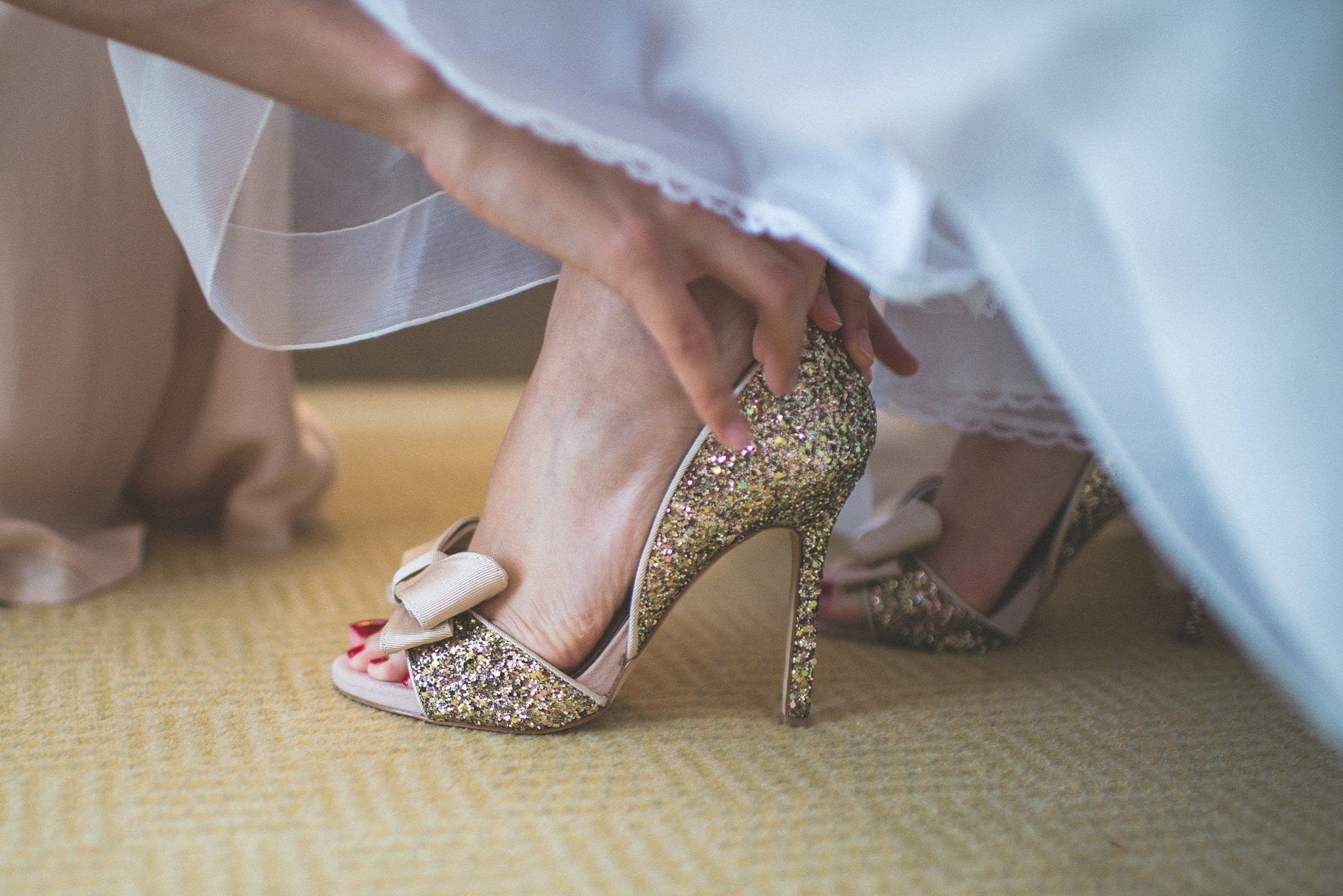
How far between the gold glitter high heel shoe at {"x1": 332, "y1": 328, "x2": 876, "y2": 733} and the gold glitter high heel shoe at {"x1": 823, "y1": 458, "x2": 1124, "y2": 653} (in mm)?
168

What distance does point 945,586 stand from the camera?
0.70 metres

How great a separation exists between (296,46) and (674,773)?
1.17ft

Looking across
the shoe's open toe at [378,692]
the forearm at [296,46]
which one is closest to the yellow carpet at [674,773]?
the shoe's open toe at [378,692]

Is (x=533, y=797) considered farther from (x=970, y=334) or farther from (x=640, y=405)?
(x=970, y=334)

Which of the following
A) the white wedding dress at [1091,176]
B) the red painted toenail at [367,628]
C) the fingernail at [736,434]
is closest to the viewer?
the white wedding dress at [1091,176]

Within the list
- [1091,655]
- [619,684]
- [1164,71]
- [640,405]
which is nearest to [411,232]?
[640,405]

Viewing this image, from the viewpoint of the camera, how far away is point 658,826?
Answer: 0.45 meters

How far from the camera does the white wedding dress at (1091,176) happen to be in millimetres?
334

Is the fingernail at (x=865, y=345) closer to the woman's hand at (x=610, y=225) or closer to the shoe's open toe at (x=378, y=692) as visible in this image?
the woman's hand at (x=610, y=225)

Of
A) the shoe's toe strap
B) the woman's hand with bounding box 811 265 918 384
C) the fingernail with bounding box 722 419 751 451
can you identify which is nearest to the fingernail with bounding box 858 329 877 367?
the woman's hand with bounding box 811 265 918 384

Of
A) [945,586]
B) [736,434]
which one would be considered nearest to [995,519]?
[945,586]

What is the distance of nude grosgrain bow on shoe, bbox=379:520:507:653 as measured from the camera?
1.72 ft

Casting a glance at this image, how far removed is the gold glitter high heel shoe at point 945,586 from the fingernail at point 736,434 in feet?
0.86

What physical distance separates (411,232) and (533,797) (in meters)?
0.31
